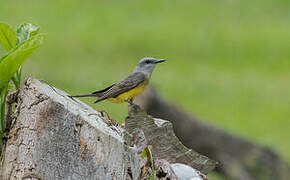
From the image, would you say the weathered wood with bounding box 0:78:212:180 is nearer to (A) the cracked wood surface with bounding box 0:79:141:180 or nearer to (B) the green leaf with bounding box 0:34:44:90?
(A) the cracked wood surface with bounding box 0:79:141:180

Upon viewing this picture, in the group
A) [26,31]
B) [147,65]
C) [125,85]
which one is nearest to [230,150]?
[147,65]

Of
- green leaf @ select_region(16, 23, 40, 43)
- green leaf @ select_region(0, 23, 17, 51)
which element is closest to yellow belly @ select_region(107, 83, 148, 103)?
green leaf @ select_region(16, 23, 40, 43)

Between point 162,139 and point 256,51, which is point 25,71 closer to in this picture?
point 256,51

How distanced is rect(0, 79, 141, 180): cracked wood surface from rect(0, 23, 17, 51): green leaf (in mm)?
255

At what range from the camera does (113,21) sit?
16.5 m

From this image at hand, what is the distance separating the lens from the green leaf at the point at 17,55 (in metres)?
2.98

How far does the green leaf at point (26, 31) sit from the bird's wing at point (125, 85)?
1278mm

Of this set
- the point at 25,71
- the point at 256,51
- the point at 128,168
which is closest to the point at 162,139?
the point at 128,168

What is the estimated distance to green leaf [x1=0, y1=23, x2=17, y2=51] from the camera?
3.15m

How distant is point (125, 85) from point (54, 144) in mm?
1925

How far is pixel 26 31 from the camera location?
3398 millimetres

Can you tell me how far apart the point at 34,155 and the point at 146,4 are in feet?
49.4

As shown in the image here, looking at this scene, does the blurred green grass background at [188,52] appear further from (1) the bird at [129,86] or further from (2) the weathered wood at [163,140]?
(2) the weathered wood at [163,140]

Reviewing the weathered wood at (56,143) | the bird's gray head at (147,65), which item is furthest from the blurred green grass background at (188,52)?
the weathered wood at (56,143)
